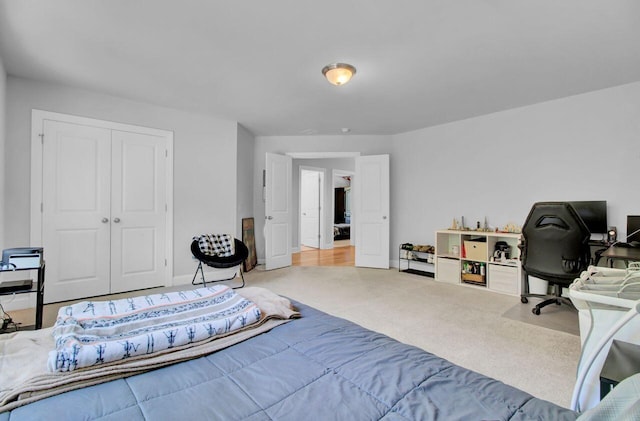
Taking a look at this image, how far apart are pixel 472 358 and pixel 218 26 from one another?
303cm

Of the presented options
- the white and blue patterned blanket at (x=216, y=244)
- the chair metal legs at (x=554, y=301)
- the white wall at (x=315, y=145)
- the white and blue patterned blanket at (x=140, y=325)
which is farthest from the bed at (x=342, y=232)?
the white and blue patterned blanket at (x=140, y=325)

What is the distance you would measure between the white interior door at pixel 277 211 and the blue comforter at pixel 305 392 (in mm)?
4305

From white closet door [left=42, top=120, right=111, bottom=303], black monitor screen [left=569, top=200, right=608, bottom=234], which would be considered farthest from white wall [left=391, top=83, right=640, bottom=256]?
white closet door [left=42, top=120, right=111, bottom=303]

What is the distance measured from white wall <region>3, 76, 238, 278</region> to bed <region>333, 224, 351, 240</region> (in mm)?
5031

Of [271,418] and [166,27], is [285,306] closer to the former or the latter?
[271,418]

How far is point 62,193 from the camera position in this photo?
352 centimetres

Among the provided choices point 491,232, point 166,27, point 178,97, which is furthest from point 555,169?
point 178,97

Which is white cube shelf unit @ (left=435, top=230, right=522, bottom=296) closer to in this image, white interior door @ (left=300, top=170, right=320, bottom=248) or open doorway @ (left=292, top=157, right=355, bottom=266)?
open doorway @ (left=292, top=157, right=355, bottom=266)

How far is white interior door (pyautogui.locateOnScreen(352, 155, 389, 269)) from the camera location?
554 cm

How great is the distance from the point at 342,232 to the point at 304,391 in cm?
889

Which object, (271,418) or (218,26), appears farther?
(218,26)

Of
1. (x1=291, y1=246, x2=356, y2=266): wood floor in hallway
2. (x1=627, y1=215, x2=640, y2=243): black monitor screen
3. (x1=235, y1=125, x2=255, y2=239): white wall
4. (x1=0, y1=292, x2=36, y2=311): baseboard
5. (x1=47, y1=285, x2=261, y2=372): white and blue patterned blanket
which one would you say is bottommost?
(x1=291, y1=246, x2=356, y2=266): wood floor in hallway

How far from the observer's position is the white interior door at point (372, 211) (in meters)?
5.54

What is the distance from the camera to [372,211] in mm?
5637
